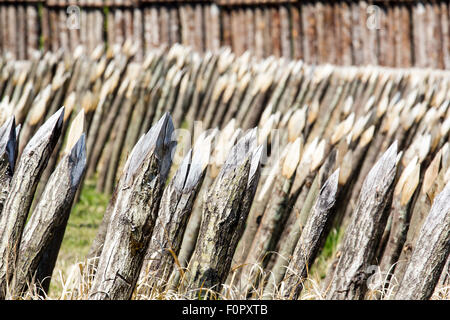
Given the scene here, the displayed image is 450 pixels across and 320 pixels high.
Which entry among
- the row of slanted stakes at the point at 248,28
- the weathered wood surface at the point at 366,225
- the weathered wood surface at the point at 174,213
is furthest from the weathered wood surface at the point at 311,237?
the row of slanted stakes at the point at 248,28

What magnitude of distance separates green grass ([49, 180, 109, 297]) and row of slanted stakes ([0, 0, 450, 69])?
6.78 m

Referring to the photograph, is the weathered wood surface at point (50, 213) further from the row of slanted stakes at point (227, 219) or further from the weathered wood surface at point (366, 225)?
the weathered wood surface at point (366, 225)

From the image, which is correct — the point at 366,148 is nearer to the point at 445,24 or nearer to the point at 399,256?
the point at 399,256

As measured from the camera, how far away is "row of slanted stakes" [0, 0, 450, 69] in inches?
423

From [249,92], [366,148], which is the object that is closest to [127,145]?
[249,92]

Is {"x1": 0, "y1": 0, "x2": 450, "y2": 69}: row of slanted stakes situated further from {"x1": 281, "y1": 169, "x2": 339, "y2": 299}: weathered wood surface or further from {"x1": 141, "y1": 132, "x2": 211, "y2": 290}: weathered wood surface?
{"x1": 141, "y1": 132, "x2": 211, "y2": 290}: weathered wood surface

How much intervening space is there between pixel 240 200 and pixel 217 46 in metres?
10.0

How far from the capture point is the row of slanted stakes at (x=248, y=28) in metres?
10.8

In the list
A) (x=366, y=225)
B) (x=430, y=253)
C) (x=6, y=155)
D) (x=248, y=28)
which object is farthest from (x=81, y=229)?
(x=248, y=28)

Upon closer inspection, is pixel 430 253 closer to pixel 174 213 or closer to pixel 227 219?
pixel 227 219

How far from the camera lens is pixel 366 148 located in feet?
11.6

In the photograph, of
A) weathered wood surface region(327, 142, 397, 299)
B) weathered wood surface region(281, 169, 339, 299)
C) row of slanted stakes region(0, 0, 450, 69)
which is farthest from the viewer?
row of slanted stakes region(0, 0, 450, 69)


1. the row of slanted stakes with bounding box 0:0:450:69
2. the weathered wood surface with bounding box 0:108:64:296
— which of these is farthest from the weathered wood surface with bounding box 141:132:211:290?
the row of slanted stakes with bounding box 0:0:450:69

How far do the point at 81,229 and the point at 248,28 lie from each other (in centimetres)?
810
